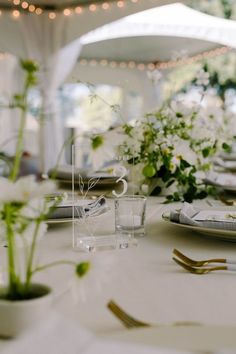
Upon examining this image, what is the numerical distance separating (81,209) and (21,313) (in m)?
0.54

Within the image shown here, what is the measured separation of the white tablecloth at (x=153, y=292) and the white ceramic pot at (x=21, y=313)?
40mm

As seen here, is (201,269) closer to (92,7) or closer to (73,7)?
(92,7)

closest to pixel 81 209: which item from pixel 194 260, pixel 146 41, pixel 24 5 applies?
pixel 194 260

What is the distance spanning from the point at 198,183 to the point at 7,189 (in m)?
1.21

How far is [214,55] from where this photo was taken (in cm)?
755

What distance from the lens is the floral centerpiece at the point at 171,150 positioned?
158 centimetres

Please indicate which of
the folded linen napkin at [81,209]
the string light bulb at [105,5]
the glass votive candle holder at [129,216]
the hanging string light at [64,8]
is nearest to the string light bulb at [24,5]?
the hanging string light at [64,8]

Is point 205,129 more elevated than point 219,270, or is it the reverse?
point 205,129

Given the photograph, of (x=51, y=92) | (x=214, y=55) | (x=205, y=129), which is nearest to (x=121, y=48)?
(x=214, y=55)

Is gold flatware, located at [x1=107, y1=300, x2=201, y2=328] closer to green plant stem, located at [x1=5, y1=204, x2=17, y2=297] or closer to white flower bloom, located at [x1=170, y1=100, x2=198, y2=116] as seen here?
green plant stem, located at [x1=5, y1=204, x2=17, y2=297]

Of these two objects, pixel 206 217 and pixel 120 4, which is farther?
pixel 120 4

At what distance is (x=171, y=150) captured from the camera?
62.0 inches

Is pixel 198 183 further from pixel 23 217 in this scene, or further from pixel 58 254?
pixel 23 217

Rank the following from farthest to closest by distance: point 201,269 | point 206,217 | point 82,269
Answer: point 206,217 → point 201,269 → point 82,269
